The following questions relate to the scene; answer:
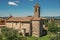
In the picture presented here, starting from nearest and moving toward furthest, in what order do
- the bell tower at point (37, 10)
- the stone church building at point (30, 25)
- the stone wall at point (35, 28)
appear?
1. the stone church building at point (30, 25)
2. the stone wall at point (35, 28)
3. the bell tower at point (37, 10)

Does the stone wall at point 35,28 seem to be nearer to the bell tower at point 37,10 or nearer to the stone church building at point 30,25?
the stone church building at point 30,25

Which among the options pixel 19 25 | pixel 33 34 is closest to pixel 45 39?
pixel 33 34

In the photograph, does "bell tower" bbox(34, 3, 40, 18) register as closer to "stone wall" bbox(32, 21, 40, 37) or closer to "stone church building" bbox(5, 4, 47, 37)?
"stone church building" bbox(5, 4, 47, 37)

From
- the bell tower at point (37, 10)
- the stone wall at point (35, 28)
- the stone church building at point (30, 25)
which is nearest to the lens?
the stone church building at point (30, 25)

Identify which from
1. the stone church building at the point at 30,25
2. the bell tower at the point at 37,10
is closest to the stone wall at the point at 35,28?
the stone church building at the point at 30,25

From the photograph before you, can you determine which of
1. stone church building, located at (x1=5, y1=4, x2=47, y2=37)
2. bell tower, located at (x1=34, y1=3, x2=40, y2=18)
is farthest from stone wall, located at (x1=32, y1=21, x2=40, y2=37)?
bell tower, located at (x1=34, y1=3, x2=40, y2=18)

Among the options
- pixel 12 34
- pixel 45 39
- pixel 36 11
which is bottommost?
pixel 45 39

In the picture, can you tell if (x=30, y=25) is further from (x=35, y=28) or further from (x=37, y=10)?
(x=37, y=10)

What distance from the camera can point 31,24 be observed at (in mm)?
34594

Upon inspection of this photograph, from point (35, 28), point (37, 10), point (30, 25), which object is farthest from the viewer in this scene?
point (37, 10)

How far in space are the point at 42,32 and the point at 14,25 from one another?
6.13 metres

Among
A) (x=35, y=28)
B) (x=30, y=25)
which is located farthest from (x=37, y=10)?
(x=35, y=28)

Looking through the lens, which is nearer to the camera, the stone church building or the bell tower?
the stone church building

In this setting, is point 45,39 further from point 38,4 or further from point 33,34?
point 38,4
